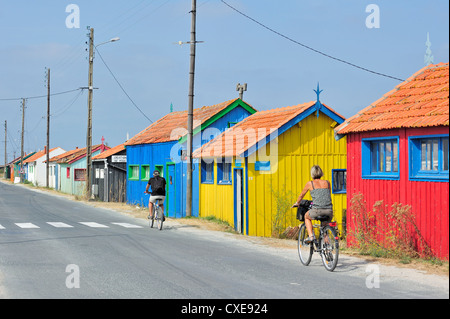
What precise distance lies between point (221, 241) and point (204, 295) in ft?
26.2

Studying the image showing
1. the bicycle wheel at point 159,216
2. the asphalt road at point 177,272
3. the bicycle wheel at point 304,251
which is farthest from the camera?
the bicycle wheel at point 159,216

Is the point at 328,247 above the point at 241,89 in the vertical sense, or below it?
below

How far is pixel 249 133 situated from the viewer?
23.4 m

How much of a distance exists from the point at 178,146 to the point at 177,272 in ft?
61.0

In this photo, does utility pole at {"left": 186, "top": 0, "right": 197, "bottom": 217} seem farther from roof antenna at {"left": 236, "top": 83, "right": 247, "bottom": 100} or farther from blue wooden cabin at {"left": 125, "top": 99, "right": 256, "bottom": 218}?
roof antenna at {"left": 236, "top": 83, "right": 247, "bottom": 100}

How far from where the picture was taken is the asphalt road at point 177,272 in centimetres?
861

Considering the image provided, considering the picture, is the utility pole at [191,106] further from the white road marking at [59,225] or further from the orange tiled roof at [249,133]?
the white road marking at [59,225]

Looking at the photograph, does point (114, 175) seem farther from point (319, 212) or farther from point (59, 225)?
point (319, 212)

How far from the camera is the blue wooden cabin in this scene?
2805cm

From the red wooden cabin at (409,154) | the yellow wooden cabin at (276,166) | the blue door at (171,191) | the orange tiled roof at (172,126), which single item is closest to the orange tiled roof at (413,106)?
the red wooden cabin at (409,154)

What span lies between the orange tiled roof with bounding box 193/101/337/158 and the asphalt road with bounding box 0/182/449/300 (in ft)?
18.9

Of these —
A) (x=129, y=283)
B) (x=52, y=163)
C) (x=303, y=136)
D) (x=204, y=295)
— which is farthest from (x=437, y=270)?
(x=52, y=163)

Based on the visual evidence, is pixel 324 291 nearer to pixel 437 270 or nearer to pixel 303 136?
pixel 437 270

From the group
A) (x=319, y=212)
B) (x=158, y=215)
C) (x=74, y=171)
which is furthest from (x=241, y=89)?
(x=74, y=171)
